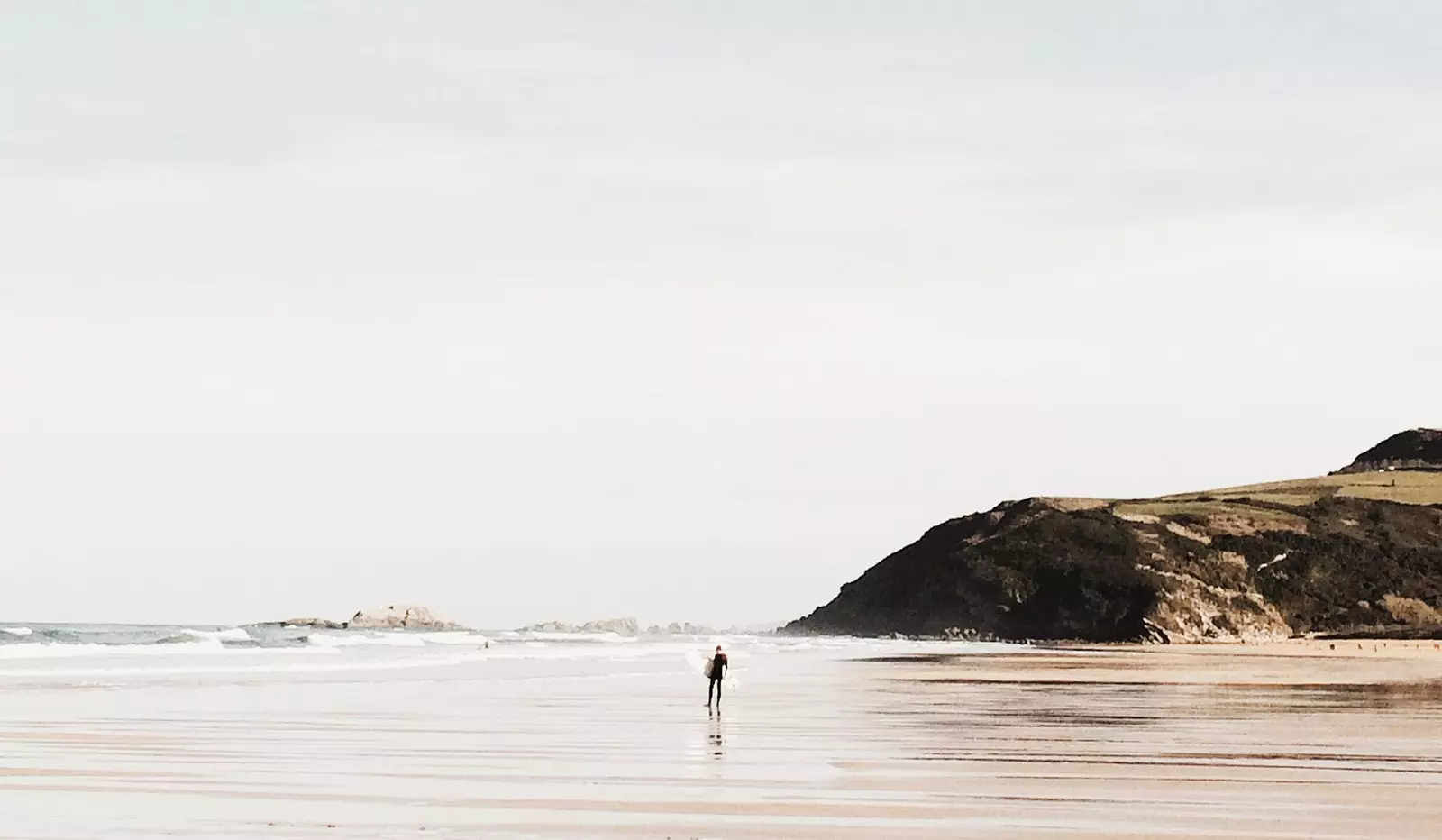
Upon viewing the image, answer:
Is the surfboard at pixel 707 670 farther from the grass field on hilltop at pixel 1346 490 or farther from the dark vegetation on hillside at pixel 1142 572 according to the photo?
the grass field on hilltop at pixel 1346 490

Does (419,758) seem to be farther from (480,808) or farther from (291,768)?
(480,808)

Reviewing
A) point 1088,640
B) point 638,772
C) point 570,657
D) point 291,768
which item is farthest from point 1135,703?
point 1088,640

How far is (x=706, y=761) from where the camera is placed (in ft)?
73.2

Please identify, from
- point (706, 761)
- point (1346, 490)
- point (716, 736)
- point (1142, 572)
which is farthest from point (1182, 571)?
point (706, 761)

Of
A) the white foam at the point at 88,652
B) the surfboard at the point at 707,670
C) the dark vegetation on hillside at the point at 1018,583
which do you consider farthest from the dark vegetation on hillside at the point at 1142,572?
the surfboard at the point at 707,670

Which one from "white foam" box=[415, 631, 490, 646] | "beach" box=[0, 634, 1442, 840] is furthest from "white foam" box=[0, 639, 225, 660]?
"white foam" box=[415, 631, 490, 646]

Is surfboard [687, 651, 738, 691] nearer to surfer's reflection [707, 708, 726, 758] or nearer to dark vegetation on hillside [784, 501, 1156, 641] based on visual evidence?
surfer's reflection [707, 708, 726, 758]

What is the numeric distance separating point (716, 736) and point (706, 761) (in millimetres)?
4580

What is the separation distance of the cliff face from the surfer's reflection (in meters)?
118

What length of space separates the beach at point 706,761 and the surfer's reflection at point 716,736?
0.06 m

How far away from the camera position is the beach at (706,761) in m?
15.9

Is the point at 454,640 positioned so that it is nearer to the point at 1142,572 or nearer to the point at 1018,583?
the point at 1018,583

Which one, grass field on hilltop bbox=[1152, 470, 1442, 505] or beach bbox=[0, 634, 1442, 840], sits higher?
grass field on hilltop bbox=[1152, 470, 1442, 505]

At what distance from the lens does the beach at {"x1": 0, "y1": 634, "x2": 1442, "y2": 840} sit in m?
15.9
